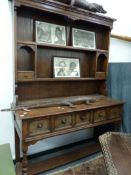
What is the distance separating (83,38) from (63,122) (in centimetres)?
119

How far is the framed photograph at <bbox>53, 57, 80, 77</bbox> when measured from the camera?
2.16 metres

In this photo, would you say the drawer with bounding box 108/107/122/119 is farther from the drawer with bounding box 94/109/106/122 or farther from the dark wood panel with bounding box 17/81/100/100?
the dark wood panel with bounding box 17/81/100/100

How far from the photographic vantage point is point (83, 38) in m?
2.32

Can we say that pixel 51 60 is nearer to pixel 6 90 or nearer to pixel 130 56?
pixel 6 90

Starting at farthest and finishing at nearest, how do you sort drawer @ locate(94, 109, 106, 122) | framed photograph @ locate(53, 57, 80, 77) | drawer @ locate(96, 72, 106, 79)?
1. drawer @ locate(96, 72, 106, 79)
2. framed photograph @ locate(53, 57, 80, 77)
3. drawer @ locate(94, 109, 106, 122)

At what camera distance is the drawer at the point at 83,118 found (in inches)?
74.9

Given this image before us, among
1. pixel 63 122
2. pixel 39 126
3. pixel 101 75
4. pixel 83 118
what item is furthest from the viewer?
pixel 101 75

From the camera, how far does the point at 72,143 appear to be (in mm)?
2602

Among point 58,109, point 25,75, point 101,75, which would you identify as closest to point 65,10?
point 25,75

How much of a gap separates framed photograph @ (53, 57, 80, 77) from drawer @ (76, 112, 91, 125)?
0.57m

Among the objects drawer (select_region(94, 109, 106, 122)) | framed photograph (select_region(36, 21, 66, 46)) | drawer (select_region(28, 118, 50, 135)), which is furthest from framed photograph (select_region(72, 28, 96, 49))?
drawer (select_region(28, 118, 50, 135))

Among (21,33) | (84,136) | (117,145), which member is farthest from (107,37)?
(117,145)

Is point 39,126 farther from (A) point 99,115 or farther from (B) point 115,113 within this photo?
(B) point 115,113

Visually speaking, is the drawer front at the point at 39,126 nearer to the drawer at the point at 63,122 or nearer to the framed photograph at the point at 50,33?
the drawer at the point at 63,122
